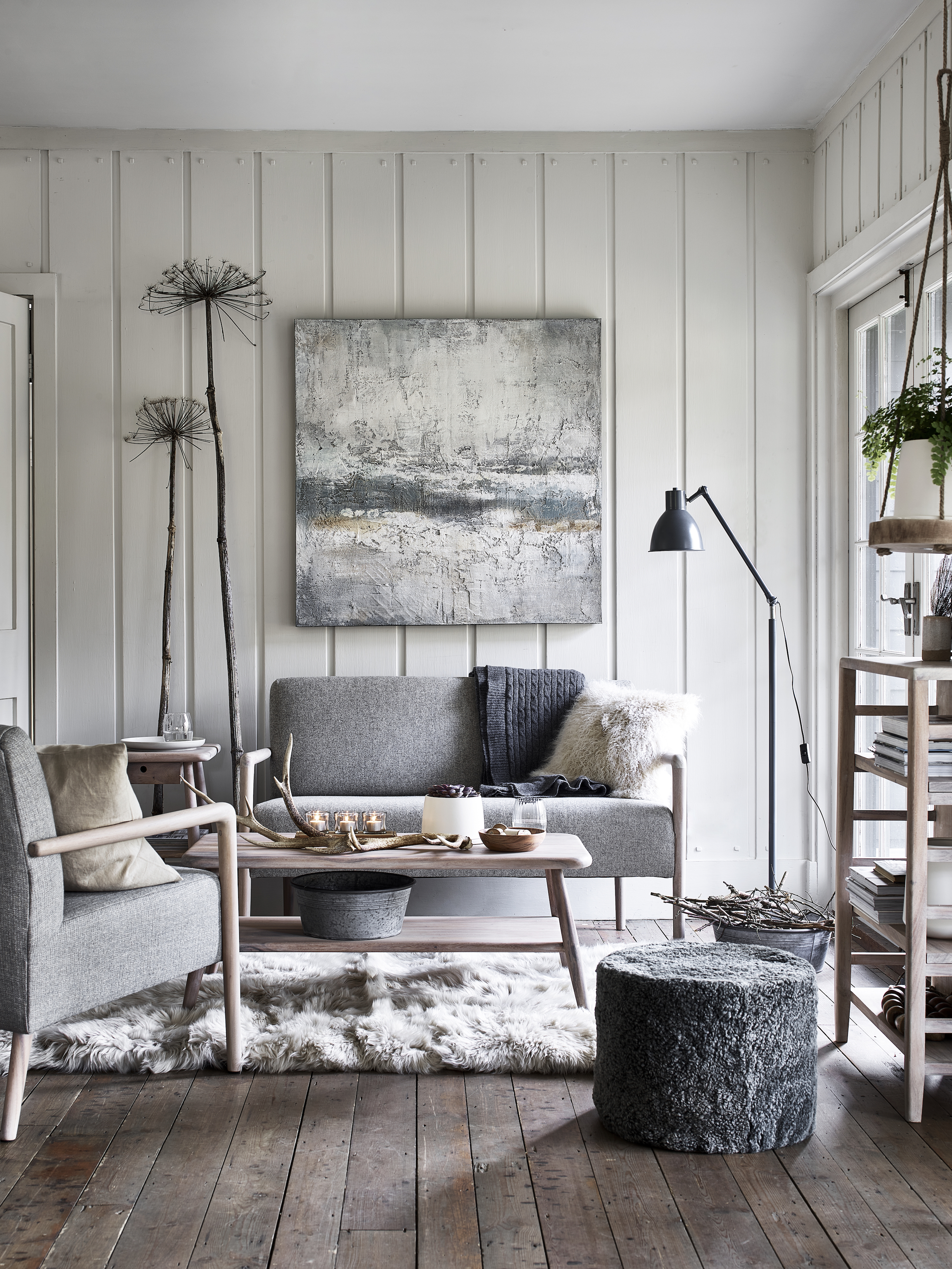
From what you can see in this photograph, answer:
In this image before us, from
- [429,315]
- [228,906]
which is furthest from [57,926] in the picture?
[429,315]

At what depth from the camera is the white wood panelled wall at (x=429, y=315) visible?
168 inches

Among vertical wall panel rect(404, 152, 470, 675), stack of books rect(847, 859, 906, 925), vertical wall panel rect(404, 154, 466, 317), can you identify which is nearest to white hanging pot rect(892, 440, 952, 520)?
stack of books rect(847, 859, 906, 925)

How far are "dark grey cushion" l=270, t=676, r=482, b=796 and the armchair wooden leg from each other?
3.73ft

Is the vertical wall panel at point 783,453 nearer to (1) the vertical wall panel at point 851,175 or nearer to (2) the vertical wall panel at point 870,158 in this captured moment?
(1) the vertical wall panel at point 851,175

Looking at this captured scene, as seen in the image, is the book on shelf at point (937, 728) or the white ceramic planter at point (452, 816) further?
the white ceramic planter at point (452, 816)

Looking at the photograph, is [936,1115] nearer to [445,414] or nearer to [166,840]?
[166,840]

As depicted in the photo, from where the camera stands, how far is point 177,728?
12.8 ft

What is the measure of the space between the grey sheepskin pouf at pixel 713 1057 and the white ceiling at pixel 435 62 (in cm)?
288

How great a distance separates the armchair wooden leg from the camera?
2941 mm

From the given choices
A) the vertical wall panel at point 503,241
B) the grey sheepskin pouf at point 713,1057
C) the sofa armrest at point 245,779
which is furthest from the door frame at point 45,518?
the grey sheepskin pouf at point 713,1057

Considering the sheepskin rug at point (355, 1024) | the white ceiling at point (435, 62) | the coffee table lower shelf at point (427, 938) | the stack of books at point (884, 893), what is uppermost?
the white ceiling at point (435, 62)

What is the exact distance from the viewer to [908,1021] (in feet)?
7.71

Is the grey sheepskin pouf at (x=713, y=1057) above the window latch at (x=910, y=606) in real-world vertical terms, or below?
below

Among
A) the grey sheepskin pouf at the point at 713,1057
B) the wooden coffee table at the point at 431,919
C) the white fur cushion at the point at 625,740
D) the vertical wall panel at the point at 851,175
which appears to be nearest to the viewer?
the grey sheepskin pouf at the point at 713,1057
